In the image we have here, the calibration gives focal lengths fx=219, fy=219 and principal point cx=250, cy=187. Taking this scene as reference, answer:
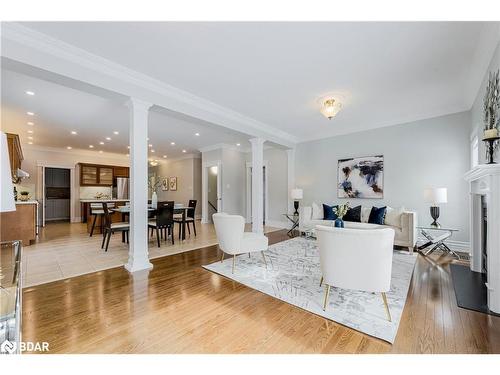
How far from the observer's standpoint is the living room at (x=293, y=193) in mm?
1744

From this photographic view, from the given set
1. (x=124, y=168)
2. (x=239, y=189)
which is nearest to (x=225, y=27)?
(x=239, y=189)

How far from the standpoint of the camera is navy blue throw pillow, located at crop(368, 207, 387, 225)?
453cm

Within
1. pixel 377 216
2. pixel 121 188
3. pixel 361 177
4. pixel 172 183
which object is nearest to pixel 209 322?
pixel 377 216

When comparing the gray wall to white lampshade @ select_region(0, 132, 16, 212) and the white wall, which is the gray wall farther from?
white lampshade @ select_region(0, 132, 16, 212)

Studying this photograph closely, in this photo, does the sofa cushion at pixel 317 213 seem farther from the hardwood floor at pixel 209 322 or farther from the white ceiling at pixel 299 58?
the hardwood floor at pixel 209 322

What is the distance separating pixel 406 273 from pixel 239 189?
228 inches

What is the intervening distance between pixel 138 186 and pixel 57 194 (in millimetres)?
8205

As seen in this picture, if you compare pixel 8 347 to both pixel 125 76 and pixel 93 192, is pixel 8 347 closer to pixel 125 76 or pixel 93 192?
pixel 125 76

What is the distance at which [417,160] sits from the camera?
4641 mm

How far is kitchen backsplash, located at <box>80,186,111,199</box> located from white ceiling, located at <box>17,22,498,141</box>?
7.60m
